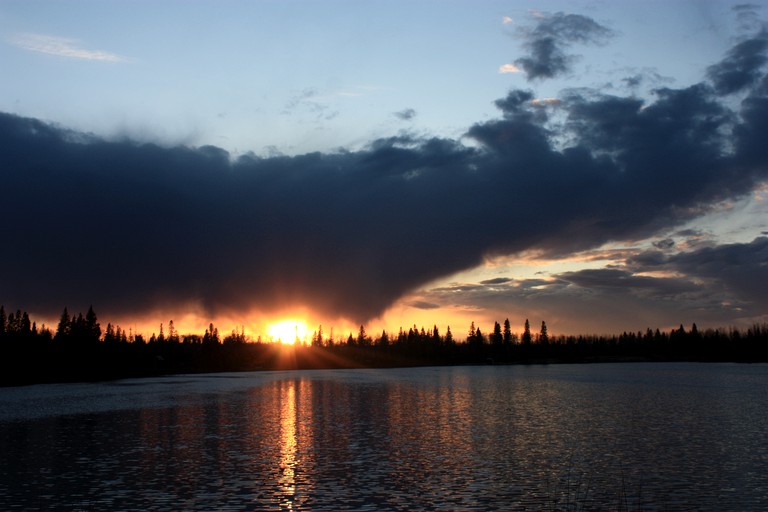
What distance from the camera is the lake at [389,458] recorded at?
106 feet

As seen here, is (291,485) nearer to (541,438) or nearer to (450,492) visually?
(450,492)

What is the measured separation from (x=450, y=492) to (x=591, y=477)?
383 inches

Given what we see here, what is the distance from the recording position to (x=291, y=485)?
36312 millimetres

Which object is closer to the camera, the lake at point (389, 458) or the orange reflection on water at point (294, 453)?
the lake at point (389, 458)

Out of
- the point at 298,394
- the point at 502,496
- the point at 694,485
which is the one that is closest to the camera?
the point at 502,496

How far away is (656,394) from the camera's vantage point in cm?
10531

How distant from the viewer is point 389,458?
45.0 metres

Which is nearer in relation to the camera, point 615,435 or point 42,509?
point 42,509

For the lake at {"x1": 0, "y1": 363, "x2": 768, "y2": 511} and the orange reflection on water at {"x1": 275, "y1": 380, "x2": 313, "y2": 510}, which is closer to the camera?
the lake at {"x1": 0, "y1": 363, "x2": 768, "y2": 511}

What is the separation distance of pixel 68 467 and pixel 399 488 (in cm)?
2267

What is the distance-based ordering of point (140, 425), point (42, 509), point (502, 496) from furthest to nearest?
point (140, 425) < point (502, 496) < point (42, 509)

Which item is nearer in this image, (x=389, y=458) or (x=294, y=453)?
(x=389, y=458)

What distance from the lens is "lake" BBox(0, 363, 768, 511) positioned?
3238 cm

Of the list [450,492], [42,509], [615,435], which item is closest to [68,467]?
[42,509]
